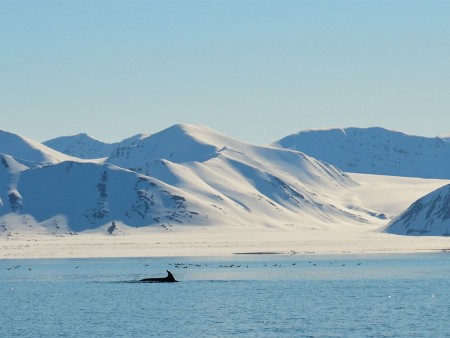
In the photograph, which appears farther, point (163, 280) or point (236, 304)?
point (163, 280)

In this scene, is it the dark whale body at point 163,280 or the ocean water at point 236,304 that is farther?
the dark whale body at point 163,280

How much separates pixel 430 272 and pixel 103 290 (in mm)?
56181

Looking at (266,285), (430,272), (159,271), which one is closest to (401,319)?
(266,285)

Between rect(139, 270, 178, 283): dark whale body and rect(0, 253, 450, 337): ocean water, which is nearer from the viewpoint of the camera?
rect(0, 253, 450, 337): ocean water

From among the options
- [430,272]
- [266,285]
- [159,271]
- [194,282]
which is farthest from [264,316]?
[159,271]

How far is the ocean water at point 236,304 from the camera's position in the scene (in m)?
92.4

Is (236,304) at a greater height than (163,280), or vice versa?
(236,304)

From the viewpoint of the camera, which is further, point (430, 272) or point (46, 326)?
point (430, 272)

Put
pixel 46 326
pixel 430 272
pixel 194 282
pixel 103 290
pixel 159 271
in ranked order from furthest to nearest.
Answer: pixel 159 271 → pixel 430 272 → pixel 194 282 → pixel 103 290 → pixel 46 326

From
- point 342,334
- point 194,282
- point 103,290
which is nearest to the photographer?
point 342,334

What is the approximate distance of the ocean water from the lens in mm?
92438

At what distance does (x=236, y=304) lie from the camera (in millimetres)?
115438

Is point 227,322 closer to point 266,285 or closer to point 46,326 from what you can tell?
point 46,326

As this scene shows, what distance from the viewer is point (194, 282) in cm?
15700
